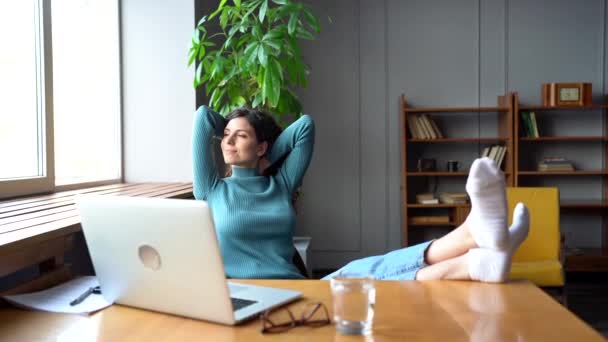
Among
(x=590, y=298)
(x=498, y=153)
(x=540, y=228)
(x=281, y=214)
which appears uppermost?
(x=498, y=153)

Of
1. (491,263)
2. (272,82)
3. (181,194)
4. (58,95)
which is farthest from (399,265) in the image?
(58,95)

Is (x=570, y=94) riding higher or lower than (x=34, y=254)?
higher

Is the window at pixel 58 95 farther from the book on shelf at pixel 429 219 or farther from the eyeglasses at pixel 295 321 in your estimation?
the book on shelf at pixel 429 219

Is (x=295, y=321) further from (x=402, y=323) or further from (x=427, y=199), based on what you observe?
(x=427, y=199)

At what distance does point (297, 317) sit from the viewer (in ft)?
3.31

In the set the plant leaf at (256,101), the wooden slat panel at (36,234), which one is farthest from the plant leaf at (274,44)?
the wooden slat panel at (36,234)

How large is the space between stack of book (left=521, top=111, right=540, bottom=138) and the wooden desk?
11.7 ft

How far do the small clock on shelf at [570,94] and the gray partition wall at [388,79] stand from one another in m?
0.32

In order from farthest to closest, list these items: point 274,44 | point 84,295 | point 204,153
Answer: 1. point 274,44
2. point 204,153
3. point 84,295

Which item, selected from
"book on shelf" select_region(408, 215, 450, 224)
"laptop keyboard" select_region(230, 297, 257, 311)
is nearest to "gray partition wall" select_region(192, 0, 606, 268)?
"book on shelf" select_region(408, 215, 450, 224)

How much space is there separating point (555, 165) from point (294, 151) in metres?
3.17

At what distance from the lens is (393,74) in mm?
4805

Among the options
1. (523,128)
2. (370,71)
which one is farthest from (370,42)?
(523,128)

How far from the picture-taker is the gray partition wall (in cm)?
470
